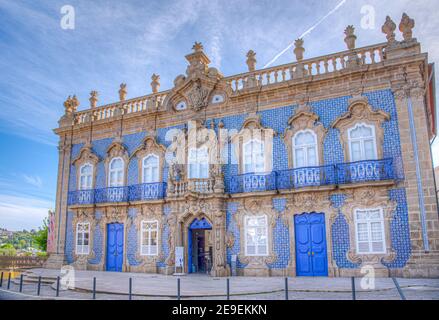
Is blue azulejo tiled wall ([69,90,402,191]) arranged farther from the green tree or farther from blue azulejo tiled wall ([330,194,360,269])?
the green tree

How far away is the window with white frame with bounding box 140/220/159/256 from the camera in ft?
50.1

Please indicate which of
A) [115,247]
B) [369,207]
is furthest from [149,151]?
[369,207]

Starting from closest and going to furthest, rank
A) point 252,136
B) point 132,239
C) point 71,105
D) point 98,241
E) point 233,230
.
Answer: point 233,230 → point 252,136 → point 132,239 → point 98,241 → point 71,105

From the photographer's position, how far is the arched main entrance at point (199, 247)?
14.6 metres

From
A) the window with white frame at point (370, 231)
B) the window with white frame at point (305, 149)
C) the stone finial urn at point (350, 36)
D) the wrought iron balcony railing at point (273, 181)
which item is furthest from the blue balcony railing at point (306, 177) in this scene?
the stone finial urn at point (350, 36)

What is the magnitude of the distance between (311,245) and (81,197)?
10.1 m

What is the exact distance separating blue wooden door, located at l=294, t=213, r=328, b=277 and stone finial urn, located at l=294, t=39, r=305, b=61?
5648 millimetres

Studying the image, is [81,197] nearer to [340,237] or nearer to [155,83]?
[155,83]

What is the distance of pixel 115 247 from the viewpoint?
16172 millimetres

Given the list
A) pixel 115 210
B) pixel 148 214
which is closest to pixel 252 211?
pixel 148 214

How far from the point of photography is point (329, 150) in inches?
514

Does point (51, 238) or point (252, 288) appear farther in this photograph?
point (51, 238)
